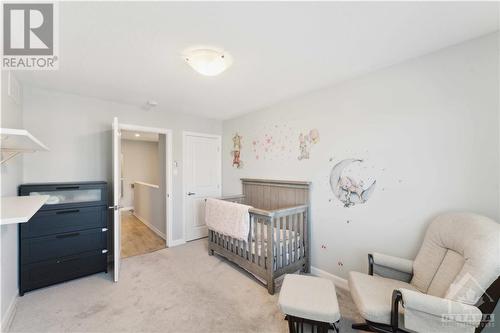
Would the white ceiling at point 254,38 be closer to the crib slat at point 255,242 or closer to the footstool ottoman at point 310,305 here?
the crib slat at point 255,242

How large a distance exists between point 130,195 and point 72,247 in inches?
183

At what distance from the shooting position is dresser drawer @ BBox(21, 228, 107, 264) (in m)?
2.27

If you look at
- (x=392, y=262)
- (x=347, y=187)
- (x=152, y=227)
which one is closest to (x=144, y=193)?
(x=152, y=227)

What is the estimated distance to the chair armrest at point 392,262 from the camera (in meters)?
1.81

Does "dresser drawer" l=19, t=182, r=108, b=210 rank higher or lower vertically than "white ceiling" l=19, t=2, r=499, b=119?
lower

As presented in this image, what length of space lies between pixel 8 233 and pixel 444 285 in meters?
3.61

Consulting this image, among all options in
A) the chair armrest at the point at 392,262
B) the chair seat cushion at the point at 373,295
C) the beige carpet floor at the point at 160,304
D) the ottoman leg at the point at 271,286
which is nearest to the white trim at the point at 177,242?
the beige carpet floor at the point at 160,304

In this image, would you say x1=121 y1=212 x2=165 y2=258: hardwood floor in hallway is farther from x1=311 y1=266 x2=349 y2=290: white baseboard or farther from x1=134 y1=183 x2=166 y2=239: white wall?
x1=311 y1=266 x2=349 y2=290: white baseboard

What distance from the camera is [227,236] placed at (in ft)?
9.58

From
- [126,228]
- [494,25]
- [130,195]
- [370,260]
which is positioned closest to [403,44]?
[494,25]

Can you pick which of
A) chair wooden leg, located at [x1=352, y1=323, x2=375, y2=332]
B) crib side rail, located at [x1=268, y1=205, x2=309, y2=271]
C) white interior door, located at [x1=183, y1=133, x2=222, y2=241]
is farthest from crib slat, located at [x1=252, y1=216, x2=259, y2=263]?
white interior door, located at [x1=183, y1=133, x2=222, y2=241]

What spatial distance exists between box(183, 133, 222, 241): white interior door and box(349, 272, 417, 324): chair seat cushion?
9.45 feet

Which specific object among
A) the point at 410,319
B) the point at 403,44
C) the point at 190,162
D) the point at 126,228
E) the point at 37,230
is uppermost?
the point at 403,44

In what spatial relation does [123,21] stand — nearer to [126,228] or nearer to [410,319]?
[410,319]
